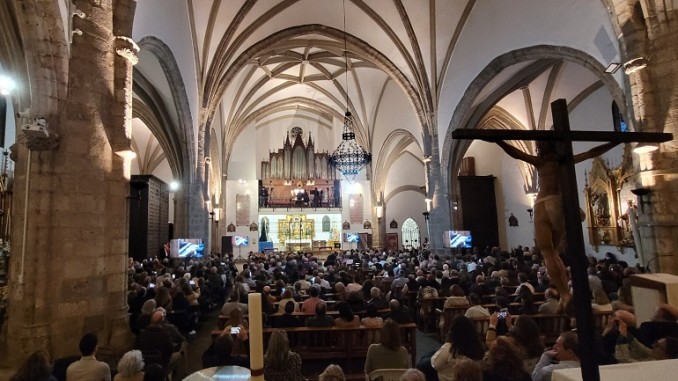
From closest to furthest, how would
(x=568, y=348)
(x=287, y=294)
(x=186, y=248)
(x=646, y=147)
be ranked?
(x=568, y=348), (x=646, y=147), (x=287, y=294), (x=186, y=248)

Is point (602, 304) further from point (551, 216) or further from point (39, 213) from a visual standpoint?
point (39, 213)

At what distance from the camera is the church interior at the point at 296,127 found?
15.3 ft

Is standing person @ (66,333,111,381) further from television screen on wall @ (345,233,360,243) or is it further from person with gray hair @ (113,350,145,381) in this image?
television screen on wall @ (345,233,360,243)

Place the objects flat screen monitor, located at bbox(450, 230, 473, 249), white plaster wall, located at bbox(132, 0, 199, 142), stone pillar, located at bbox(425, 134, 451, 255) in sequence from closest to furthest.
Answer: white plaster wall, located at bbox(132, 0, 199, 142) → flat screen monitor, located at bbox(450, 230, 473, 249) → stone pillar, located at bbox(425, 134, 451, 255)

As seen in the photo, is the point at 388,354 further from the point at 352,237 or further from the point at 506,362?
the point at 352,237

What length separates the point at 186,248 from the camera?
11023 millimetres

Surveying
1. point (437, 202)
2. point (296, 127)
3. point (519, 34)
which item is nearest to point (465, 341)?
point (519, 34)

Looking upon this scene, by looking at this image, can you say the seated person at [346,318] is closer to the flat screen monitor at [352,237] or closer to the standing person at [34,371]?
the standing person at [34,371]

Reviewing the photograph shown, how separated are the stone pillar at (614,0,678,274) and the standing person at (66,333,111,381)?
288 inches

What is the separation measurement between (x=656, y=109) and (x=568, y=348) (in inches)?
212

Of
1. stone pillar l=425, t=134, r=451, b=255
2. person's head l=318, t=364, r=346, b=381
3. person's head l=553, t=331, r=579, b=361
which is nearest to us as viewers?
person's head l=318, t=364, r=346, b=381

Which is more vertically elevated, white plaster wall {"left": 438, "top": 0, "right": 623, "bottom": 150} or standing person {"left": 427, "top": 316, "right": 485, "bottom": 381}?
white plaster wall {"left": 438, "top": 0, "right": 623, "bottom": 150}

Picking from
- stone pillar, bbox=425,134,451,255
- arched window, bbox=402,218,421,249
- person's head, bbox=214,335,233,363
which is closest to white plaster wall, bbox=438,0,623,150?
stone pillar, bbox=425,134,451,255

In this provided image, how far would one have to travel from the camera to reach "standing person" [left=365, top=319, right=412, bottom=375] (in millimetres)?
3326
